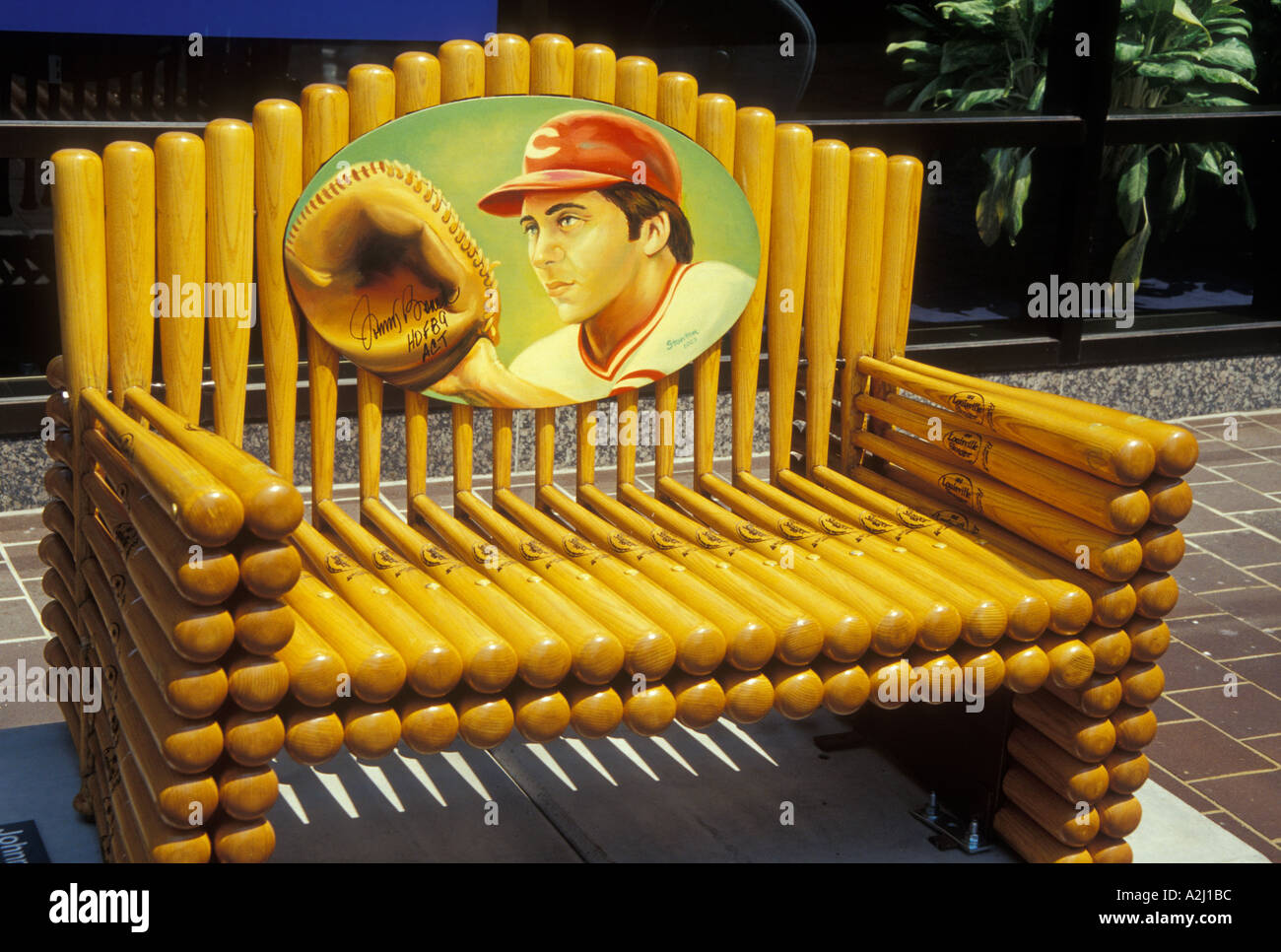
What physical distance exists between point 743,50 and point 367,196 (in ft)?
9.36

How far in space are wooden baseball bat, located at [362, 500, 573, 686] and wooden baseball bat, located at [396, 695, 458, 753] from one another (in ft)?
0.43

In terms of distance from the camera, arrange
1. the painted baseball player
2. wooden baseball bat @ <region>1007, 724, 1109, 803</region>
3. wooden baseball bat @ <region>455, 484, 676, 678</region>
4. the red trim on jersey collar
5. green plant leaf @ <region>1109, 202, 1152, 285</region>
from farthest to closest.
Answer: green plant leaf @ <region>1109, 202, 1152, 285</region> → the red trim on jersey collar → the painted baseball player → wooden baseball bat @ <region>1007, 724, 1109, 803</region> → wooden baseball bat @ <region>455, 484, 676, 678</region>

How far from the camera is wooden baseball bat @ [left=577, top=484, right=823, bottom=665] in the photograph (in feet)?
7.77

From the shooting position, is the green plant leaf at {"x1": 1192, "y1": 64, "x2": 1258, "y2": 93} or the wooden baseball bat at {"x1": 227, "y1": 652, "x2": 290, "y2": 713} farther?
the green plant leaf at {"x1": 1192, "y1": 64, "x2": 1258, "y2": 93}

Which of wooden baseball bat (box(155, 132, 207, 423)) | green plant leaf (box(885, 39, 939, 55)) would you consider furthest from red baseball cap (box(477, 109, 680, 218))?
green plant leaf (box(885, 39, 939, 55))

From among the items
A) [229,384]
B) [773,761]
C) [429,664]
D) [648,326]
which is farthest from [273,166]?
[773,761]

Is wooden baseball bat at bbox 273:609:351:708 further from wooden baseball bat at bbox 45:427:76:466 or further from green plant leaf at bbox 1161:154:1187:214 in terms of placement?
green plant leaf at bbox 1161:154:1187:214

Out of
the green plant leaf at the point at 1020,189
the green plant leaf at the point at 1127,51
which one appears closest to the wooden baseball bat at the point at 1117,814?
the green plant leaf at the point at 1020,189

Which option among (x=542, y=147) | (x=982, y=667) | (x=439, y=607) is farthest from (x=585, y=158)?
(x=982, y=667)

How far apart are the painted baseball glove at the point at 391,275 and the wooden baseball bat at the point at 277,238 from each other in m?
0.03

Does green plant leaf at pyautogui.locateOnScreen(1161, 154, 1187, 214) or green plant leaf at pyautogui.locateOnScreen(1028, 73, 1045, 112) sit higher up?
green plant leaf at pyautogui.locateOnScreen(1028, 73, 1045, 112)

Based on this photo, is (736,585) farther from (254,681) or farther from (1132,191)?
(1132,191)

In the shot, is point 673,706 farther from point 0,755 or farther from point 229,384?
point 0,755

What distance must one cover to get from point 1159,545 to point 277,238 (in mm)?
1636
